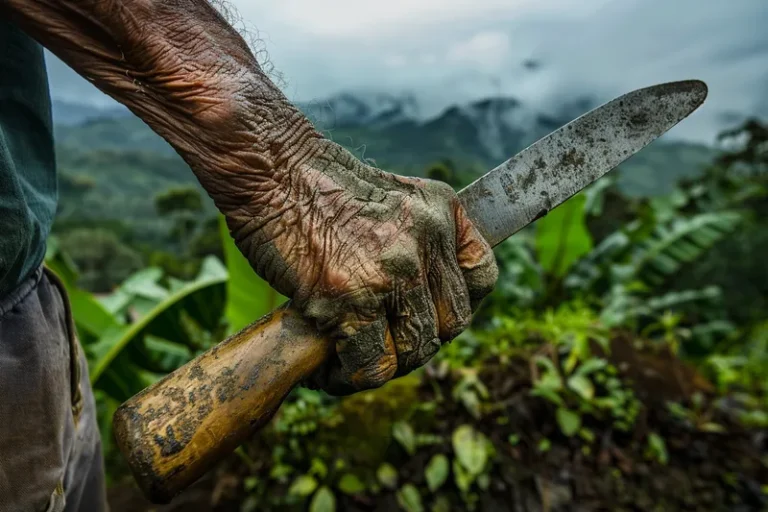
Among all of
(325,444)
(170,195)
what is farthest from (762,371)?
(170,195)

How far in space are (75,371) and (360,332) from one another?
0.62 meters

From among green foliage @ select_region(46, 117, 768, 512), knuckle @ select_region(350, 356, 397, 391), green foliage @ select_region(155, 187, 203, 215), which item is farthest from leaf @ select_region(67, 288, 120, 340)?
green foliage @ select_region(155, 187, 203, 215)

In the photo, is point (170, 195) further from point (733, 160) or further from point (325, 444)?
point (733, 160)

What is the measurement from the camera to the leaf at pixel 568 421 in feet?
8.13

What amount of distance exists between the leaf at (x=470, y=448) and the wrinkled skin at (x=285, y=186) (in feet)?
4.76

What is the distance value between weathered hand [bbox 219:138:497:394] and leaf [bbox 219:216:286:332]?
4.66ft

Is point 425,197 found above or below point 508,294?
above

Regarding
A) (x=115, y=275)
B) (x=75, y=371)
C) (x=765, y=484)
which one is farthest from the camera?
(x=115, y=275)

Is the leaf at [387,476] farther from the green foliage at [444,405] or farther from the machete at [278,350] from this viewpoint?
the machete at [278,350]

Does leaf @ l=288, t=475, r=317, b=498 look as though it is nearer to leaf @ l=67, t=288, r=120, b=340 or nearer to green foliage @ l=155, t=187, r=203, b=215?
leaf @ l=67, t=288, r=120, b=340

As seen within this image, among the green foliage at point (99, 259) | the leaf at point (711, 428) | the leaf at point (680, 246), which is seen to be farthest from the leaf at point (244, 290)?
the green foliage at point (99, 259)

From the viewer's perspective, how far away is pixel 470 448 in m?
2.29

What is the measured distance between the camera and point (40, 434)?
0.90 m

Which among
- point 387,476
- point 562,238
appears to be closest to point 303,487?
point 387,476
